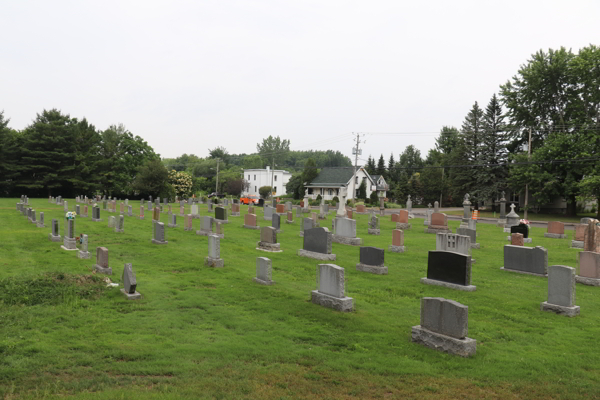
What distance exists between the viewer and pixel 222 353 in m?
6.71

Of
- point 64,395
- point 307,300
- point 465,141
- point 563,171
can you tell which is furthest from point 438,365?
point 465,141

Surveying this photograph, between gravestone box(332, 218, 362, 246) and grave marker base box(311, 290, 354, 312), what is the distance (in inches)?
399

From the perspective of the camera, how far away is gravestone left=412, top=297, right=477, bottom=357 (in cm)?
692

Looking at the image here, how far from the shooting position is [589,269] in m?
12.5

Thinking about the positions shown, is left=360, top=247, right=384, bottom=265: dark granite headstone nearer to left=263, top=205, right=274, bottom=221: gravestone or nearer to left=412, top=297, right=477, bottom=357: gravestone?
left=412, top=297, right=477, bottom=357: gravestone

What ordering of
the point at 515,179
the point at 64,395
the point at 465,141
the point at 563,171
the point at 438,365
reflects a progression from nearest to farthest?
the point at 64,395 → the point at 438,365 → the point at 563,171 → the point at 515,179 → the point at 465,141

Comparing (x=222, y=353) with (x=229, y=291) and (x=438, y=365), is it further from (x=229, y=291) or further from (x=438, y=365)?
(x=229, y=291)

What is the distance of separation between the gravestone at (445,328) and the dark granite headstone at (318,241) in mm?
8128

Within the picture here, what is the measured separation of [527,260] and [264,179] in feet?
229

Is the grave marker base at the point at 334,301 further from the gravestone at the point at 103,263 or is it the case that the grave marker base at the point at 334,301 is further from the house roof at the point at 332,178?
the house roof at the point at 332,178

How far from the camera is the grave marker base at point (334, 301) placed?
9156 millimetres

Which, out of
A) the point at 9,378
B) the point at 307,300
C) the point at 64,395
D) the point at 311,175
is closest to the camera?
the point at 64,395

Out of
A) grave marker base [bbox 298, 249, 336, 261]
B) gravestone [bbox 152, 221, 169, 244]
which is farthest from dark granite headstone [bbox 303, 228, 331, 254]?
gravestone [bbox 152, 221, 169, 244]

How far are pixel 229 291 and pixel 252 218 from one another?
14.0 m
